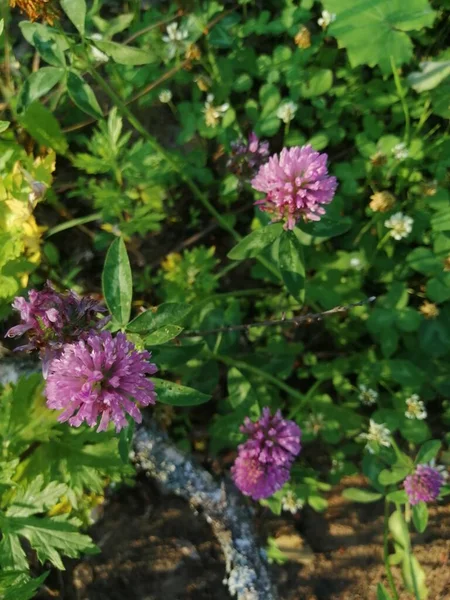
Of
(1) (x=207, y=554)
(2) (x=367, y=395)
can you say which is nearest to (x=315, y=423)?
(2) (x=367, y=395)

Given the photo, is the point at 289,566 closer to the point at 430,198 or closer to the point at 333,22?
the point at 430,198

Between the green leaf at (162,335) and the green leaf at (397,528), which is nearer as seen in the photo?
the green leaf at (162,335)

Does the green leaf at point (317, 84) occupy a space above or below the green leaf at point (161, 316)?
above

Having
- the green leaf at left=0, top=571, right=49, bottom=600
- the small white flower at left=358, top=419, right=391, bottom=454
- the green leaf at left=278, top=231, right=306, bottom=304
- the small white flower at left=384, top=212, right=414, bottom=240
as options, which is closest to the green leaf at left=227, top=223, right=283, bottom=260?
the green leaf at left=278, top=231, right=306, bottom=304

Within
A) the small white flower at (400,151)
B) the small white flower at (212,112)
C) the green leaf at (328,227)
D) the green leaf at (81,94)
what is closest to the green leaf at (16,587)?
the green leaf at (328,227)

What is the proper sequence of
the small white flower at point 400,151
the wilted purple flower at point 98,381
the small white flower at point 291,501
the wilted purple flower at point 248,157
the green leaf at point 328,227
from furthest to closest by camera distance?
the small white flower at point 291,501, the small white flower at point 400,151, the wilted purple flower at point 248,157, the green leaf at point 328,227, the wilted purple flower at point 98,381

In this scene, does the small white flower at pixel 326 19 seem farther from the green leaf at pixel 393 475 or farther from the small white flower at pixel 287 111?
the green leaf at pixel 393 475
